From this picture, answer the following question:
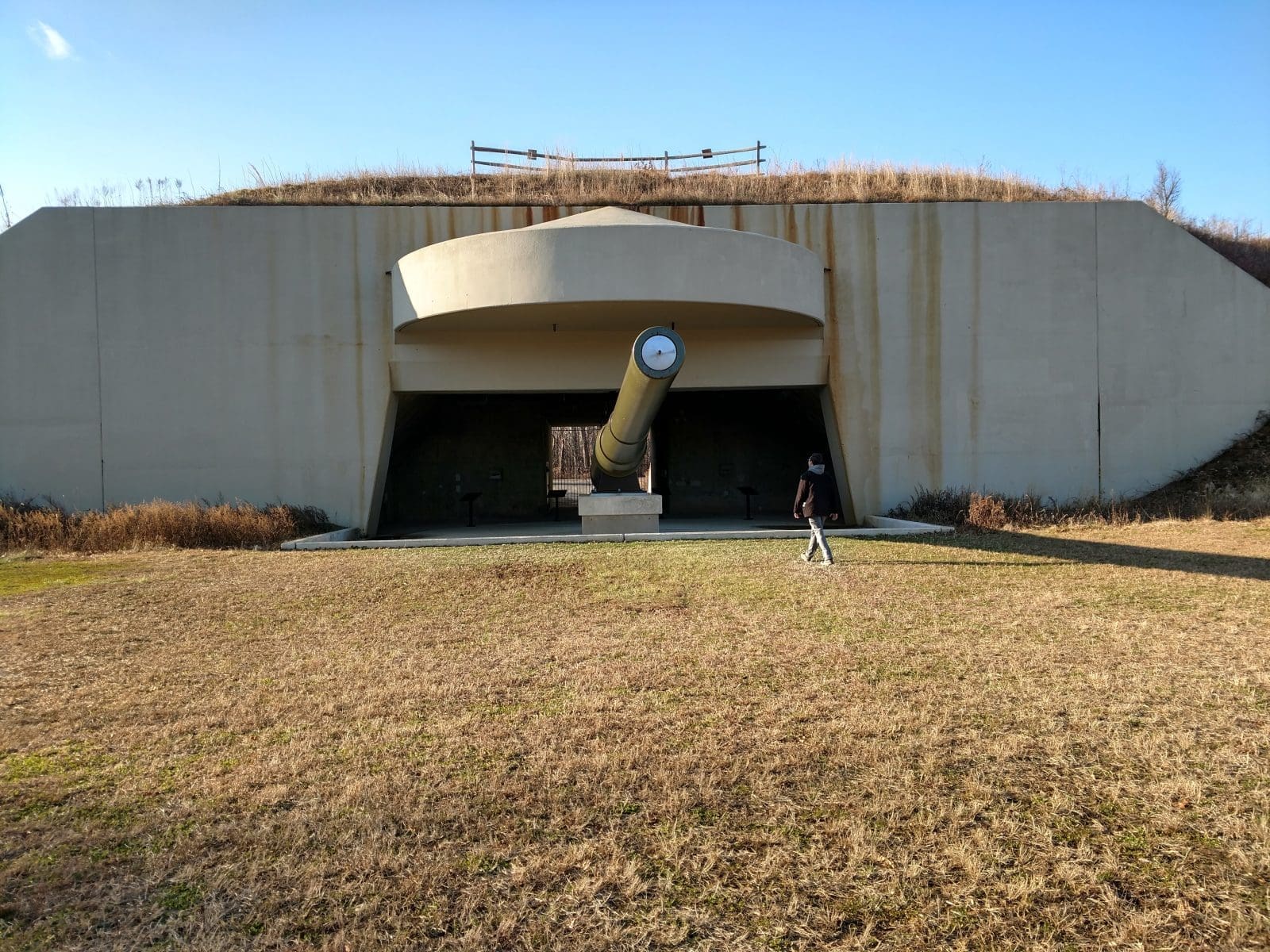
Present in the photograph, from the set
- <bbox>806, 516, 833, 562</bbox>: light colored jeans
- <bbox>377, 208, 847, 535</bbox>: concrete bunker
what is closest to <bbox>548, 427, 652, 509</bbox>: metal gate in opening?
<bbox>377, 208, 847, 535</bbox>: concrete bunker

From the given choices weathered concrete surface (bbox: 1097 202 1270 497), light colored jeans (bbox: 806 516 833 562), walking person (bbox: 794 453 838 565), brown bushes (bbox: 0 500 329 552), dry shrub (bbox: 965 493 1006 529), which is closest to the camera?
light colored jeans (bbox: 806 516 833 562)

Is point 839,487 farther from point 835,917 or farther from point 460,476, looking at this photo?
point 835,917

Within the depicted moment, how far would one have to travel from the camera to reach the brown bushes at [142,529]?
13492mm

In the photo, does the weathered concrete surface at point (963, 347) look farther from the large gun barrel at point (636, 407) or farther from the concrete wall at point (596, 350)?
the large gun barrel at point (636, 407)

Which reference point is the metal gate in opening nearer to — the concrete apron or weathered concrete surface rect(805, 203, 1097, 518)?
weathered concrete surface rect(805, 203, 1097, 518)

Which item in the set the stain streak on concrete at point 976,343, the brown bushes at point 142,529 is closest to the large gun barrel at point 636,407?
the brown bushes at point 142,529

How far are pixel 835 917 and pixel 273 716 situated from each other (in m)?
3.47

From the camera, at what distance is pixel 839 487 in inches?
692

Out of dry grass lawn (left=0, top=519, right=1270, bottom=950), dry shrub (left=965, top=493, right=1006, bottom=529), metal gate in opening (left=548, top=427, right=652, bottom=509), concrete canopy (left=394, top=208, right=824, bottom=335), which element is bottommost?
dry grass lawn (left=0, top=519, right=1270, bottom=950)

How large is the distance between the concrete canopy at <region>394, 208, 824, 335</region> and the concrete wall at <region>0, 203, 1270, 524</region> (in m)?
1.66

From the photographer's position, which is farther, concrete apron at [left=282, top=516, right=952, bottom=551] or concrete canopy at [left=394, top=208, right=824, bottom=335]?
concrete canopy at [left=394, top=208, right=824, bottom=335]

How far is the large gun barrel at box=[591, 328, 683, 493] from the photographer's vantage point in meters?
10.3

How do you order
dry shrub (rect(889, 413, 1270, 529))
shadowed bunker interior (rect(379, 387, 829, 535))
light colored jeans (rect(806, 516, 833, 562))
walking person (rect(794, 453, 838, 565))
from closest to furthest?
light colored jeans (rect(806, 516, 833, 562)), walking person (rect(794, 453, 838, 565)), dry shrub (rect(889, 413, 1270, 529)), shadowed bunker interior (rect(379, 387, 829, 535))

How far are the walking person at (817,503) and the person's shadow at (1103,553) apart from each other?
7.85 ft
